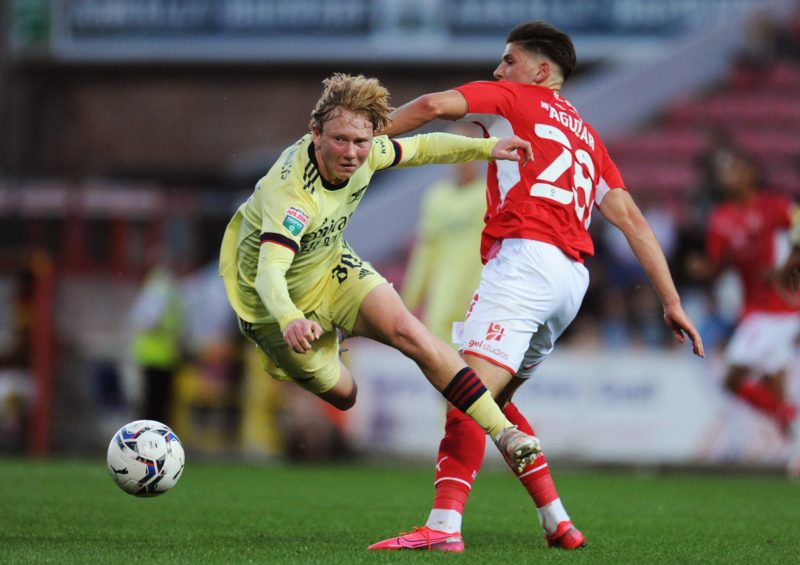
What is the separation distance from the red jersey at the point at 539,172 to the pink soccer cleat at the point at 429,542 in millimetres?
1256

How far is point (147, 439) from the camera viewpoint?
20.8 feet

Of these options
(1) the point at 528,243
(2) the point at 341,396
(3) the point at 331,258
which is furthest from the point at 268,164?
(1) the point at 528,243

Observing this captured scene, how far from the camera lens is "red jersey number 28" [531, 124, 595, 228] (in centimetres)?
598

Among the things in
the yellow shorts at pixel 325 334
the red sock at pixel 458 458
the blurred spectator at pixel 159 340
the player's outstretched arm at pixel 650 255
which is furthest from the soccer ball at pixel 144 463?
the blurred spectator at pixel 159 340

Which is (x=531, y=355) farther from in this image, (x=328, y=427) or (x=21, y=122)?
(x=21, y=122)

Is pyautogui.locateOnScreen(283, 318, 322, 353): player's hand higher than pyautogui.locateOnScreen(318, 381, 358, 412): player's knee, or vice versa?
pyautogui.locateOnScreen(283, 318, 322, 353): player's hand

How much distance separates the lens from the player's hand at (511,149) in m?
5.75

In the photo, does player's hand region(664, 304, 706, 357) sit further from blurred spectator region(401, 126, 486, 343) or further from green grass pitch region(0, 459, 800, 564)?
blurred spectator region(401, 126, 486, 343)

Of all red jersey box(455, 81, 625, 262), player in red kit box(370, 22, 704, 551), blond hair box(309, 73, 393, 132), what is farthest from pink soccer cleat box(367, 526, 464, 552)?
blond hair box(309, 73, 393, 132)

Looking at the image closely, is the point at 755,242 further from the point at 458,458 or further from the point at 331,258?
the point at 458,458

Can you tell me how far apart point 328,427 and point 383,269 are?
3.07 m

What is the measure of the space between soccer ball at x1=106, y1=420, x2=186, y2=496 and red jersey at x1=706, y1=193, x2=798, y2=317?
7160mm

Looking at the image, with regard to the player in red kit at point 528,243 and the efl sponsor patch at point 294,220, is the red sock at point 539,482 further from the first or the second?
the efl sponsor patch at point 294,220

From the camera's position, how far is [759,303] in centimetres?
1238
